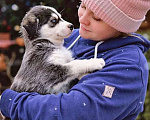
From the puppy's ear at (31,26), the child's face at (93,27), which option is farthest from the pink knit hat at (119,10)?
the puppy's ear at (31,26)

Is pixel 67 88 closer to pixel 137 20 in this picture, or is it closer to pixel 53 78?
pixel 53 78

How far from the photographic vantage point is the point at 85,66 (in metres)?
1.69

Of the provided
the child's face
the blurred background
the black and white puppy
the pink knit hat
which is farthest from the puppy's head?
the blurred background

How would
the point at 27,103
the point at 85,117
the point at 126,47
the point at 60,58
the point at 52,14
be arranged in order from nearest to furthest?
the point at 85,117 → the point at 27,103 → the point at 126,47 → the point at 60,58 → the point at 52,14

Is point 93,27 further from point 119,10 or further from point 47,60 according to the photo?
Answer: point 47,60

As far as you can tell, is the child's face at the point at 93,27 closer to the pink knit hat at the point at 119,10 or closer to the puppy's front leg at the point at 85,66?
the pink knit hat at the point at 119,10

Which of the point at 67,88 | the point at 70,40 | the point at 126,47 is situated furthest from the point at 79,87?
the point at 70,40

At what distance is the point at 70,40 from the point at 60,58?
0.32 m

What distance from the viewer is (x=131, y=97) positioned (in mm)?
1493

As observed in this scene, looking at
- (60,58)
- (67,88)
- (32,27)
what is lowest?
(67,88)

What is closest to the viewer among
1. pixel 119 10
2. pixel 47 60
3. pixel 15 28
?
pixel 119 10

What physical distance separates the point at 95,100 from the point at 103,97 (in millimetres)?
54

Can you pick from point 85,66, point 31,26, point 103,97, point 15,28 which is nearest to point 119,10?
point 85,66

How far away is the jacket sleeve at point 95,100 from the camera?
4.62 ft
